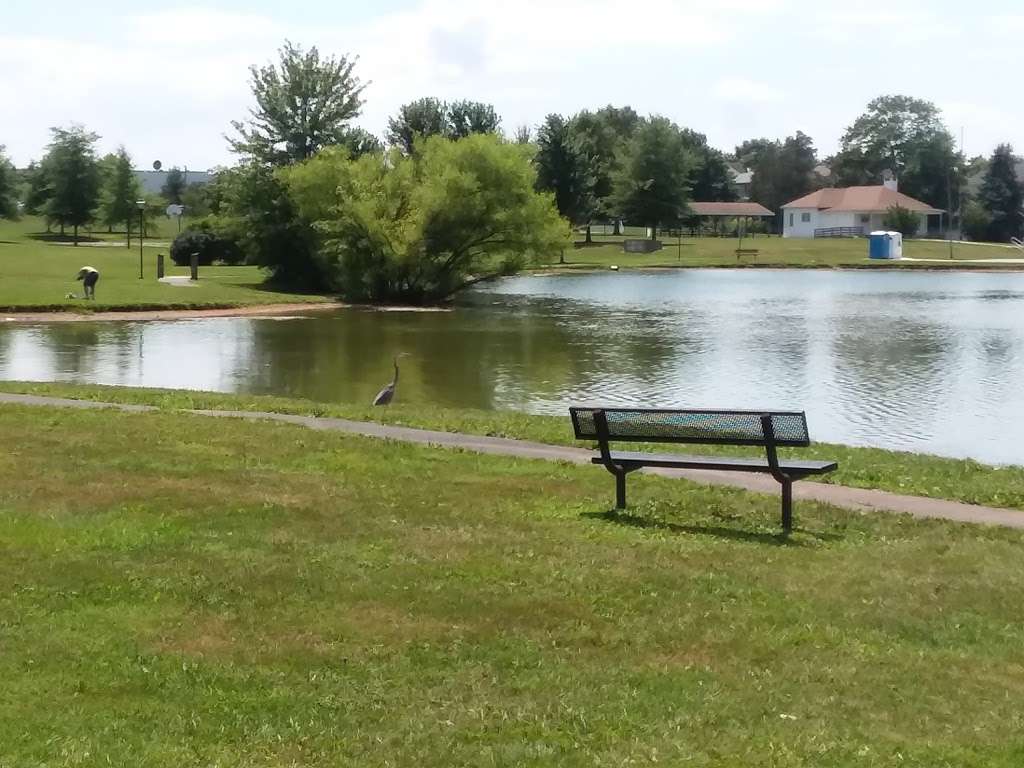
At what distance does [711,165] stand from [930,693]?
14438 centimetres

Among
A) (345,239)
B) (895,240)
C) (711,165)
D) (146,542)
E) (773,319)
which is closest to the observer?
(146,542)

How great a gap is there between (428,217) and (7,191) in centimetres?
5307

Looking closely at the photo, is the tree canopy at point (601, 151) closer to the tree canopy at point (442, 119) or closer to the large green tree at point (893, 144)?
the tree canopy at point (442, 119)

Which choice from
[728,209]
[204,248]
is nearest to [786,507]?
[204,248]

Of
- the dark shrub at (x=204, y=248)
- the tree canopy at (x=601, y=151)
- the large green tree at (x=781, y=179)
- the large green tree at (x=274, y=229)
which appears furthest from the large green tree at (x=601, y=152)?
the large green tree at (x=274, y=229)

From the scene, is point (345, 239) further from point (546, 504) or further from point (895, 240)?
point (895, 240)

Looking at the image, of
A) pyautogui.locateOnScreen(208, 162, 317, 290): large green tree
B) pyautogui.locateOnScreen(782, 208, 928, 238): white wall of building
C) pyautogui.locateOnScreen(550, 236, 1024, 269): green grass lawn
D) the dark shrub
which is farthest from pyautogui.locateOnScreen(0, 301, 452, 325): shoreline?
pyautogui.locateOnScreen(782, 208, 928, 238): white wall of building

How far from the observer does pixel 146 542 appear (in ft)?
30.3

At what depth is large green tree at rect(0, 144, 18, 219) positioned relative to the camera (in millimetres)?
94938

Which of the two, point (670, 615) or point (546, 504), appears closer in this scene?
point (670, 615)

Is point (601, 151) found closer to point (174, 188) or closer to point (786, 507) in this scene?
point (174, 188)

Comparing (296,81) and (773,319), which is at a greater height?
(296,81)

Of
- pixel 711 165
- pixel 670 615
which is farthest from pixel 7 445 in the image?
pixel 711 165

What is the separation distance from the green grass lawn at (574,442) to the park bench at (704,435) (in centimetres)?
109
